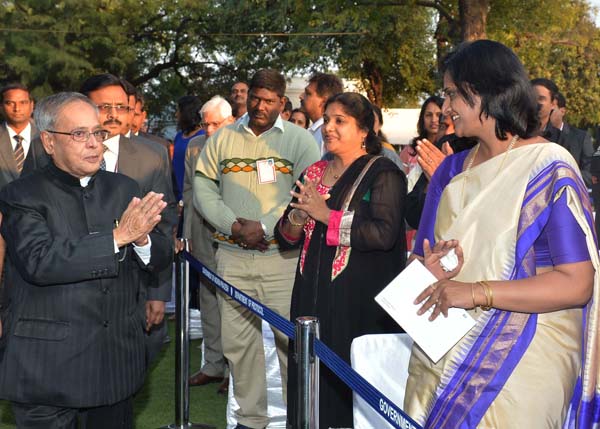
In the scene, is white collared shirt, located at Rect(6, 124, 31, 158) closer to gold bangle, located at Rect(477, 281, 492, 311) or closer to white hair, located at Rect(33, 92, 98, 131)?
white hair, located at Rect(33, 92, 98, 131)

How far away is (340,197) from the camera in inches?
193

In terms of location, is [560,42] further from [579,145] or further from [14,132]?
[14,132]

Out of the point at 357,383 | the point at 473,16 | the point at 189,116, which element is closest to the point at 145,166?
the point at 357,383

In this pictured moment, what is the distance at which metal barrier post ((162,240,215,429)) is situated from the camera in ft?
19.0

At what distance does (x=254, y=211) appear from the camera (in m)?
5.84

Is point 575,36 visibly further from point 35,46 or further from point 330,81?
point 330,81

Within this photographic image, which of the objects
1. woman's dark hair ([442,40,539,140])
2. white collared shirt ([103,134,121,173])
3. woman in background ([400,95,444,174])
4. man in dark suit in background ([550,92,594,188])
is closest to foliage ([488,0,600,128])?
man in dark suit in background ([550,92,594,188])

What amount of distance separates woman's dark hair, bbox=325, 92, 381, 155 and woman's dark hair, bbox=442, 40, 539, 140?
2.04 metres

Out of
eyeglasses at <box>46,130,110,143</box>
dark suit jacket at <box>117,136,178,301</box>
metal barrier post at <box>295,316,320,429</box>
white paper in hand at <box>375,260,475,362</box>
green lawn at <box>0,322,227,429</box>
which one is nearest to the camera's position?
white paper in hand at <box>375,260,475,362</box>

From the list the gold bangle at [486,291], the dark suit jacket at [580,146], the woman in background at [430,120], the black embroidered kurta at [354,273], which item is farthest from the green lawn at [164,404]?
the dark suit jacket at [580,146]

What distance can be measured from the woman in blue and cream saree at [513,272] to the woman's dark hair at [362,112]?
1.98m

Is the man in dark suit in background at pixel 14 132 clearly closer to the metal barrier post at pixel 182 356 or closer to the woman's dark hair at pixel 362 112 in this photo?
the metal barrier post at pixel 182 356

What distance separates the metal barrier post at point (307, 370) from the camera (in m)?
3.51

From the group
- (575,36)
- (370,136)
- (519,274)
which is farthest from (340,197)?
(575,36)
